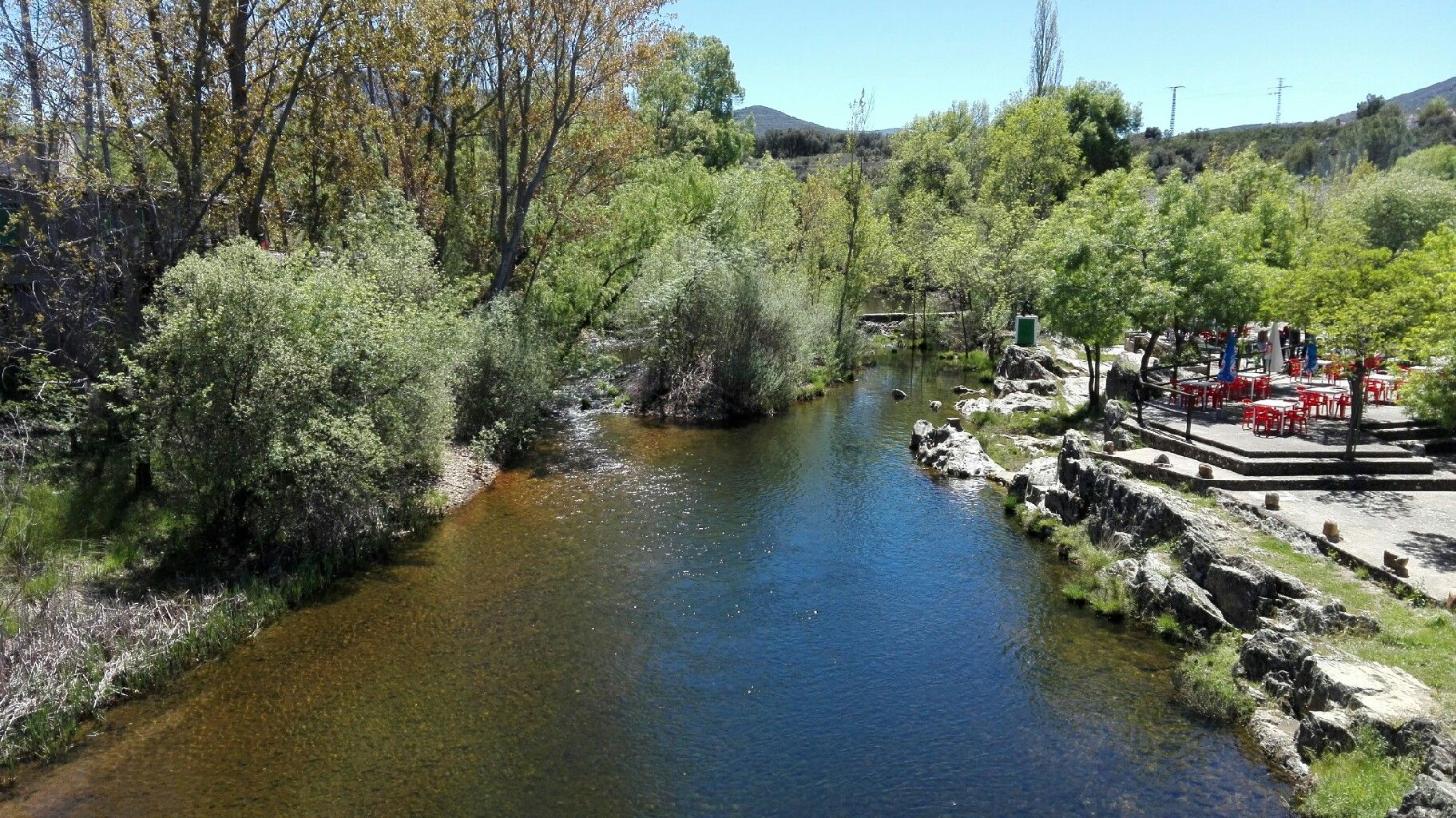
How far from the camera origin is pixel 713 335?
1387 inches

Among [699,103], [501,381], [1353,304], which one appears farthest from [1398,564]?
[699,103]

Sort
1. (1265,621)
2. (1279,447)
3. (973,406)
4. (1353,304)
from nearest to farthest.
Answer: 1. (1265,621)
2. (1353,304)
3. (1279,447)
4. (973,406)

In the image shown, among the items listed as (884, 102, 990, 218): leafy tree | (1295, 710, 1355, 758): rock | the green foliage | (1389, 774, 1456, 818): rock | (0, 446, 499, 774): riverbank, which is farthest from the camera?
(884, 102, 990, 218): leafy tree

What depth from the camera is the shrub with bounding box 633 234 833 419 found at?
114 ft

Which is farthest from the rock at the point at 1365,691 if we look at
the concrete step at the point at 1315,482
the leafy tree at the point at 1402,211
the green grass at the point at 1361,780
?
the leafy tree at the point at 1402,211

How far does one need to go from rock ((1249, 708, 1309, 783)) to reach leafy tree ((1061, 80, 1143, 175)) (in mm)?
69432

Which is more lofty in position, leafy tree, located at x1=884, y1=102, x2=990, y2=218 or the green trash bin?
leafy tree, located at x1=884, y1=102, x2=990, y2=218

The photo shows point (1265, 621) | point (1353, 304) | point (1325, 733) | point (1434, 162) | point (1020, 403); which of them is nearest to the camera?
point (1325, 733)

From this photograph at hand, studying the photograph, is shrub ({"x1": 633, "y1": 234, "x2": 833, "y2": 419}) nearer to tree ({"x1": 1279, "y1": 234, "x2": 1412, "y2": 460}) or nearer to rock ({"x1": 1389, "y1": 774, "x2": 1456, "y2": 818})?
tree ({"x1": 1279, "y1": 234, "x2": 1412, "y2": 460})

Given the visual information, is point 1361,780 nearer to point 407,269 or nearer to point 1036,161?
point 407,269

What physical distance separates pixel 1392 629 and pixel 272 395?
68.1 feet

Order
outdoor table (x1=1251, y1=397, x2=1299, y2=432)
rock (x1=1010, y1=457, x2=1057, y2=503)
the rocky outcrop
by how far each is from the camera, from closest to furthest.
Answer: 1. outdoor table (x1=1251, y1=397, x2=1299, y2=432)
2. rock (x1=1010, y1=457, x2=1057, y2=503)
3. the rocky outcrop

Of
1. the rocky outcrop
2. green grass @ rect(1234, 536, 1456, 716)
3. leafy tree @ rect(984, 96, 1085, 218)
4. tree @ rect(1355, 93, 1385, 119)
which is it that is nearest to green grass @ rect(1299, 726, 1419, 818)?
green grass @ rect(1234, 536, 1456, 716)

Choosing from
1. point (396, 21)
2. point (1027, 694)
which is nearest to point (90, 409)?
point (396, 21)
